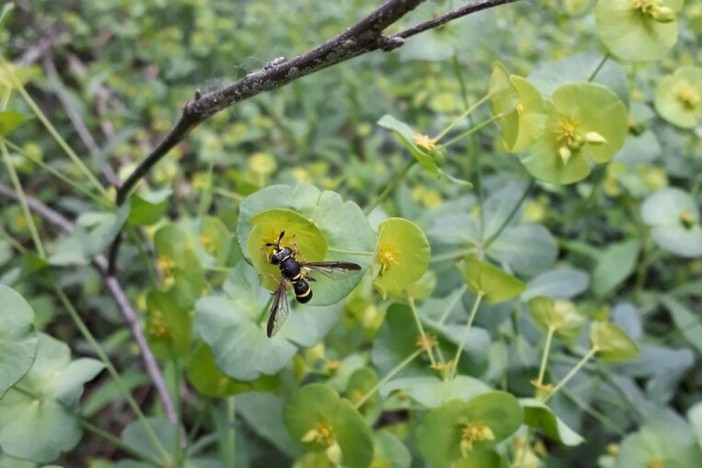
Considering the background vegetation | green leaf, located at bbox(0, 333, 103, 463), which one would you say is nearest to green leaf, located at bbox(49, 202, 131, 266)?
the background vegetation


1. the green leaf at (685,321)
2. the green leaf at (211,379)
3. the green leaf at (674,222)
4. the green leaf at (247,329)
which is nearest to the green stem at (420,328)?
the green leaf at (247,329)

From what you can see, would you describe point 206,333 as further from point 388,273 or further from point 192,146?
point 192,146

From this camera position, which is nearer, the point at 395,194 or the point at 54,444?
the point at 54,444

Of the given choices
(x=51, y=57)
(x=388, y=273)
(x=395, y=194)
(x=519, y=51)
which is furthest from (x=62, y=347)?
(x=51, y=57)

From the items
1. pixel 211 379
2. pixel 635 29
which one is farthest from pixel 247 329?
pixel 635 29

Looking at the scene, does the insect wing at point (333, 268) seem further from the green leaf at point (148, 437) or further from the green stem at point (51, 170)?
the green leaf at point (148, 437)
